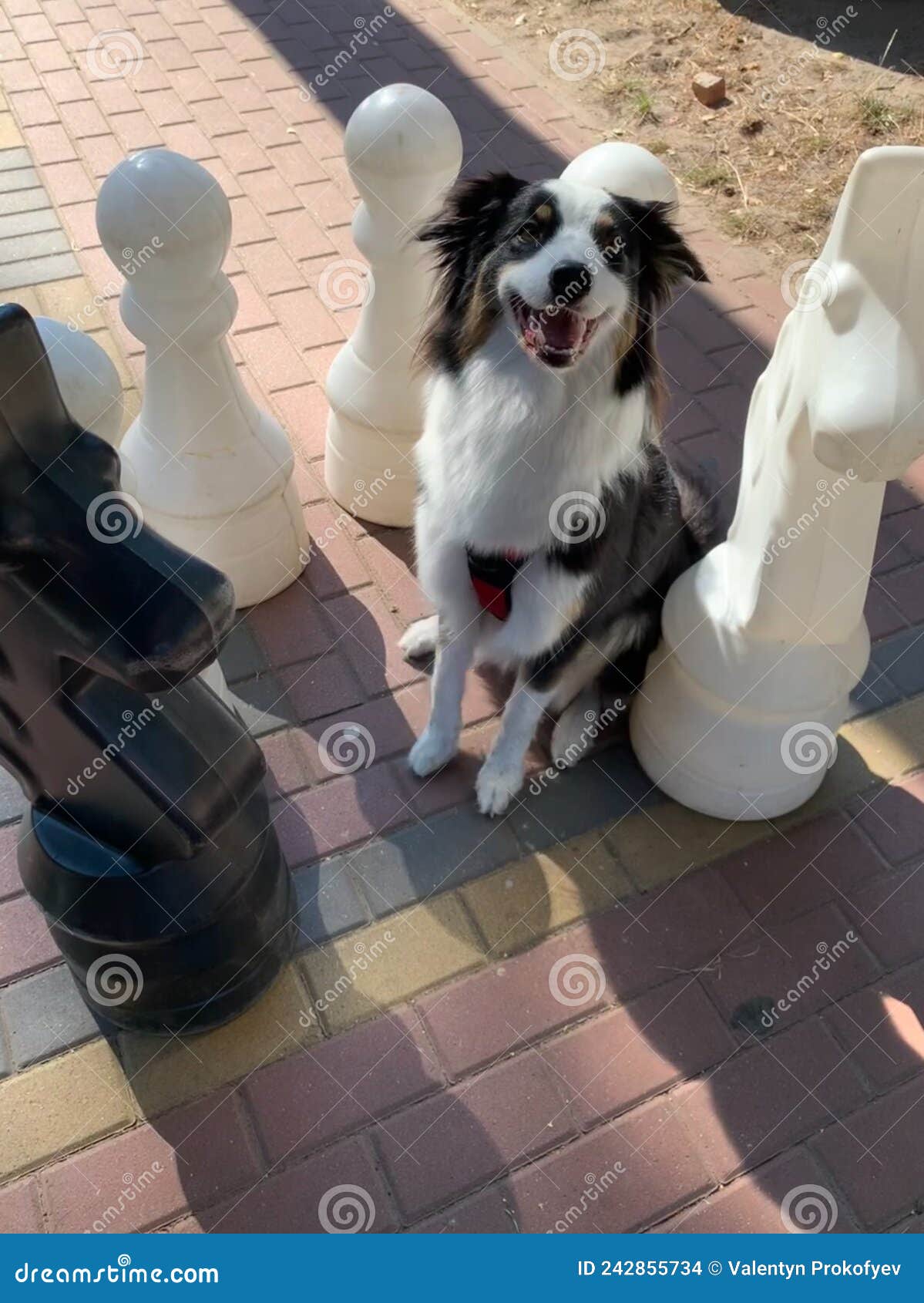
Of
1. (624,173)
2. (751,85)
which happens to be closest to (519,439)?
(624,173)

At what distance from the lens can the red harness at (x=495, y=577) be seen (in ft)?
6.86

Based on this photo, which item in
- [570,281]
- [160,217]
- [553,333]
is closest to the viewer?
[570,281]

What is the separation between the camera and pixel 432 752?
8.10 feet

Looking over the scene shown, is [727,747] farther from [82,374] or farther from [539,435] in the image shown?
[82,374]

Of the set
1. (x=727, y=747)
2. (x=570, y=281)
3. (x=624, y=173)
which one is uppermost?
(x=624, y=173)

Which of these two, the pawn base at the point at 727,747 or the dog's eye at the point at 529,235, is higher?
the dog's eye at the point at 529,235
